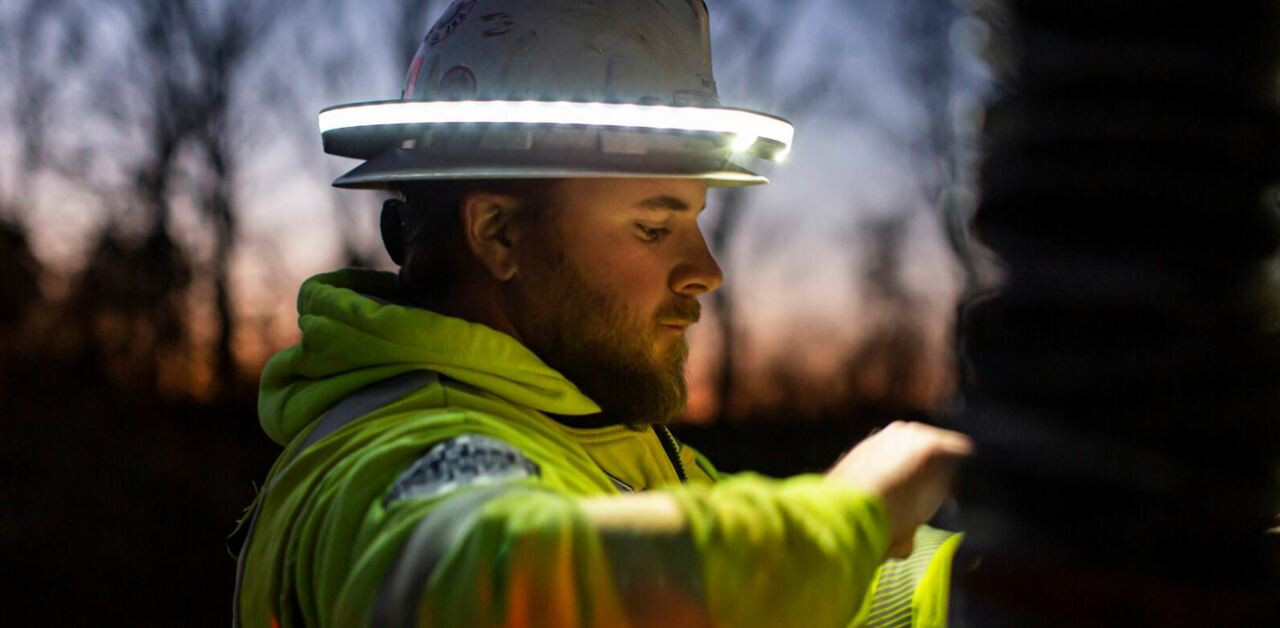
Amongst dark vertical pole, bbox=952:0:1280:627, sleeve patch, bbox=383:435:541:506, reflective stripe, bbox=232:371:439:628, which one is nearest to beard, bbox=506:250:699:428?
reflective stripe, bbox=232:371:439:628

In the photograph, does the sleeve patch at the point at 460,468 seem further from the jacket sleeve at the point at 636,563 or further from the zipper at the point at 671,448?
the zipper at the point at 671,448

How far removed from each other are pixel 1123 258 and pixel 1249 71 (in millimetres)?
135

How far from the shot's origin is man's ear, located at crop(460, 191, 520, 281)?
2.31 m

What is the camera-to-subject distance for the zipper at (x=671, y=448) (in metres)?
2.56

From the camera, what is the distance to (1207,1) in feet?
2.14

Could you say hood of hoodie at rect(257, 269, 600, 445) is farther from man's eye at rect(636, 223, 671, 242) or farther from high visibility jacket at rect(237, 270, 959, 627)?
man's eye at rect(636, 223, 671, 242)

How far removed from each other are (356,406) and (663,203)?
2.25 feet

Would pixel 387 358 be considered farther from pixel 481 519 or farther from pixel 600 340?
pixel 481 519

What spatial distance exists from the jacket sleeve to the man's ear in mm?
1049

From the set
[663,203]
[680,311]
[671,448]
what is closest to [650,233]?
[663,203]

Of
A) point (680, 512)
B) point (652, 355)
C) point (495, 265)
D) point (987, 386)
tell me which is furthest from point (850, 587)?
point (495, 265)

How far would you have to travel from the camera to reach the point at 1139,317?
641 millimetres

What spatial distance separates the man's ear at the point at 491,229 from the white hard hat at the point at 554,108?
15cm

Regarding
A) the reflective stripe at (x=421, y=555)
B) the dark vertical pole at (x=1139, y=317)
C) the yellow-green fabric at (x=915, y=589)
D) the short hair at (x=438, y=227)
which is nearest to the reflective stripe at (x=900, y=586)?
the yellow-green fabric at (x=915, y=589)
